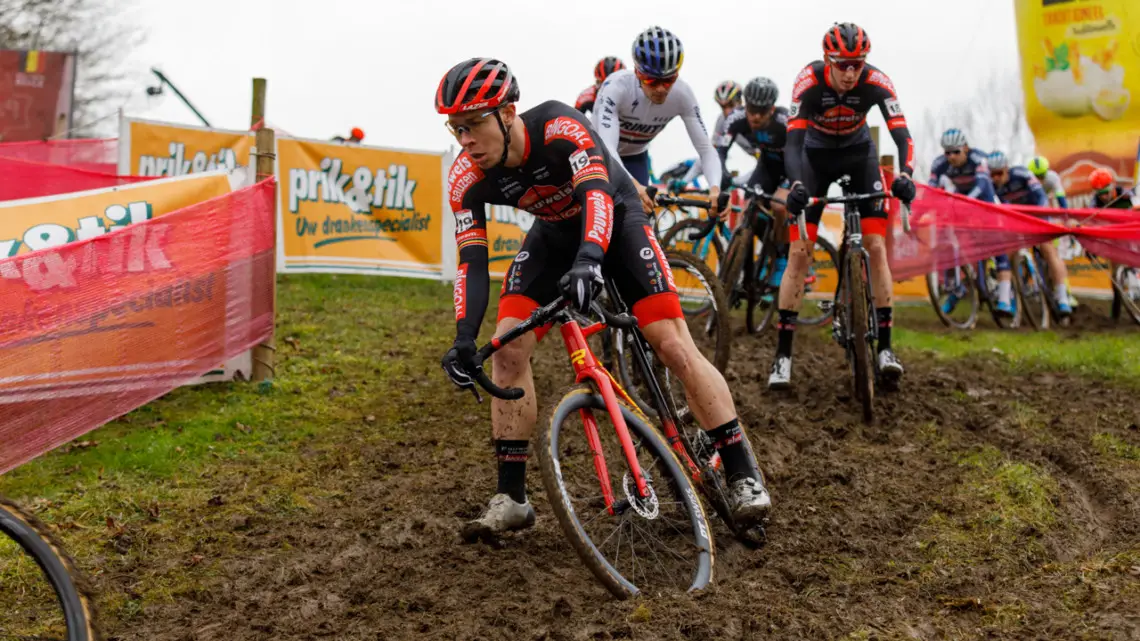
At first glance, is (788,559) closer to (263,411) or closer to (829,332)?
(263,411)

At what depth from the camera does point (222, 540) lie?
513 cm

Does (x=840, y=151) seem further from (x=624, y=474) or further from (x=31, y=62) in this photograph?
(x=31, y=62)

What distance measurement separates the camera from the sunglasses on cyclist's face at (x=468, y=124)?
14.5 ft

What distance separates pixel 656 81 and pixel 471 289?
323 cm

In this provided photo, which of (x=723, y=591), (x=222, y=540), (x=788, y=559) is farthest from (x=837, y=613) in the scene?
(x=222, y=540)

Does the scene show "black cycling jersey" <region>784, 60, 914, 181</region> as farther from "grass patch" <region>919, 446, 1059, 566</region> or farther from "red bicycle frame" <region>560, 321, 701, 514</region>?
"red bicycle frame" <region>560, 321, 701, 514</region>

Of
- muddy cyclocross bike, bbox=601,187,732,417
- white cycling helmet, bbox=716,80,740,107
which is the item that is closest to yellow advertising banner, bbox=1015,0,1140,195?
white cycling helmet, bbox=716,80,740,107

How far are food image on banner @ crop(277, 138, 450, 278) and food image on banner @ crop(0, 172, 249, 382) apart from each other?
5.09m

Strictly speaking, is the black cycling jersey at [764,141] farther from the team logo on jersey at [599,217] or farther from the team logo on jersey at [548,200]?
the team logo on jersey at [599,217]

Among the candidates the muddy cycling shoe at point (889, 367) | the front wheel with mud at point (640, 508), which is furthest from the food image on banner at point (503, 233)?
the front wheel with mud at point (640, 508)

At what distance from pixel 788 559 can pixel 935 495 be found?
1417 millimetres

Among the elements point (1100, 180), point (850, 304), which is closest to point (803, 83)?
point (850, 304)

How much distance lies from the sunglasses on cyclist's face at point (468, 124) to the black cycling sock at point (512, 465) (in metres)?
1.50

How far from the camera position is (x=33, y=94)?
18531mm
